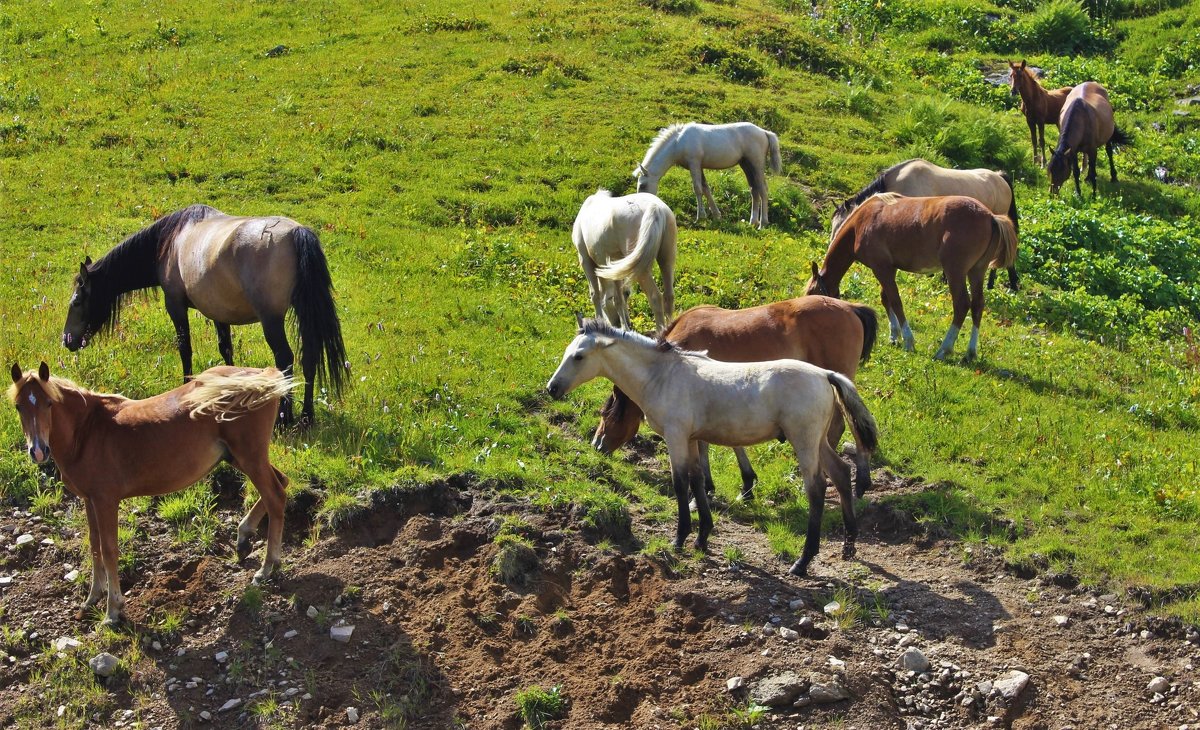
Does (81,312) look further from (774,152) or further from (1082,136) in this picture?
(1082,136)

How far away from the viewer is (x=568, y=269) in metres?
16.4

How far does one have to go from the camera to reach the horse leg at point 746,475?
10.6 meters

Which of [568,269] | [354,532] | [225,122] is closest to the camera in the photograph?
[354,532]

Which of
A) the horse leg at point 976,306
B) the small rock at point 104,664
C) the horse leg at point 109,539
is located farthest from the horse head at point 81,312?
the horse leg at point 976,306

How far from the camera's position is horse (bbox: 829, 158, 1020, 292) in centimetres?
1812

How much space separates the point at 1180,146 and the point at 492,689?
78.9 feet

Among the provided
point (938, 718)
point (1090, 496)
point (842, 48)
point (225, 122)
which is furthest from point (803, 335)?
point (842, 48)

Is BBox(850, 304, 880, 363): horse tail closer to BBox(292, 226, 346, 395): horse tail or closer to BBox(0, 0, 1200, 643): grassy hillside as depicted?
BBox(0, 0, 1200, 643): grassy hillside

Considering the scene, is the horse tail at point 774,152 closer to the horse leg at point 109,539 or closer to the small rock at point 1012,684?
the small rock at point 1012,684

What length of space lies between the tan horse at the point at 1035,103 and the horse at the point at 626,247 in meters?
14.2

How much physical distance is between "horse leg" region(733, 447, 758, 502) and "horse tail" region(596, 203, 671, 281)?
306 cm

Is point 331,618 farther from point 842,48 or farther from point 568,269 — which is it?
point 842,48

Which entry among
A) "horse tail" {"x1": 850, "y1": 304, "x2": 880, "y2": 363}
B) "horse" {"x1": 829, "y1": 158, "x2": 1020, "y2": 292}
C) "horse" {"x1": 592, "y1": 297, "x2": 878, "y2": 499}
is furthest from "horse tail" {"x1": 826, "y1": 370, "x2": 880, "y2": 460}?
"horse" {"x1": 829, "y1": 158, "x2": 1020, "y2": 292}

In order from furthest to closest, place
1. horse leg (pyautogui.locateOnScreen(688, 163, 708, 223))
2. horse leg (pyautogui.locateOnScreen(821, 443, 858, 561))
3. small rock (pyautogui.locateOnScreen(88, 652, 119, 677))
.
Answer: horse leg (pyautogui.locateOnScreen(688, 163, 708, 223))
horse leg (pyautogui.locateOnScreen(821, 443, 858, 561))
small rock (pyautogui.locateOnScreen(88, 652, 119, 677))
